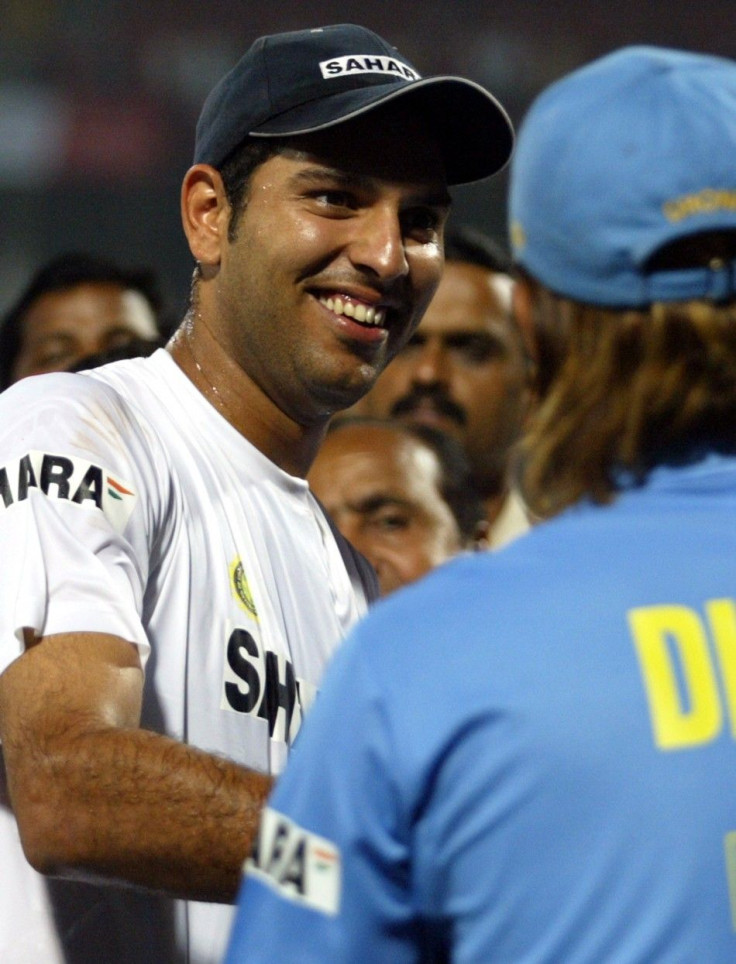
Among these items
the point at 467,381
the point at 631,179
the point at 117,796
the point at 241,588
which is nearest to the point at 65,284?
the point at 467,381

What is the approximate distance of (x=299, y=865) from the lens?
3.98 ft

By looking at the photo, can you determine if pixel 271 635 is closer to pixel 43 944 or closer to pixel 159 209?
pixel 43 944

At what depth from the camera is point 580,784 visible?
3.76 feet

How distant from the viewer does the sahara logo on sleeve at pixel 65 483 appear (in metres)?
1.91

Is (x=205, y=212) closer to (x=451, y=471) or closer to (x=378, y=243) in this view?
(x=378, y=243)

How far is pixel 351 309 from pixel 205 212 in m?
0.31

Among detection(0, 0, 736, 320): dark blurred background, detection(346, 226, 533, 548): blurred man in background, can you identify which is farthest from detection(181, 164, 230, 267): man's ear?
detection(0, 0, 736, 320): dark blurred background

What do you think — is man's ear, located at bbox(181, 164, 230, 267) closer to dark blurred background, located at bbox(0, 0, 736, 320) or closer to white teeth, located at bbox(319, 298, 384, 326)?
white teeth, located at bbox(319, 298, 384, 326)

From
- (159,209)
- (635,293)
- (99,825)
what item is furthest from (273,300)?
(159,209)

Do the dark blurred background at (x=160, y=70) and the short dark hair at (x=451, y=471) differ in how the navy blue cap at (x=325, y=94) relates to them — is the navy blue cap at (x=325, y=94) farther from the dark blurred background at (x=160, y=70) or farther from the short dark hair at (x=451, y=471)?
the dark blurred background at (x=160, y=70)

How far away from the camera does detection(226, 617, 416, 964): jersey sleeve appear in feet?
3.87

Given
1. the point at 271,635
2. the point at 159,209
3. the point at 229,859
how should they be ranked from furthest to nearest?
the point at 159,209
the point at 271,635
the point at 229,859

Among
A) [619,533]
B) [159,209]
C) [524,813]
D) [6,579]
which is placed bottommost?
[159,209]

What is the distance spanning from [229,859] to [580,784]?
0.68 metres
